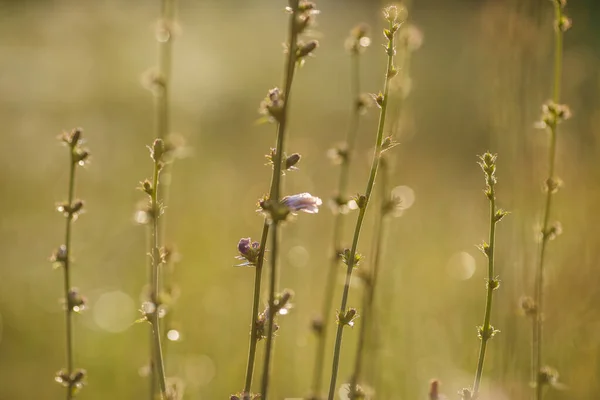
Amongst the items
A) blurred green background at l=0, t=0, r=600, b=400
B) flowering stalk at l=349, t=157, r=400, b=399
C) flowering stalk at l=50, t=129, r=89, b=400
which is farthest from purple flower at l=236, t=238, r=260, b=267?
blurred green background at l=0, t=0, r=600, b=400

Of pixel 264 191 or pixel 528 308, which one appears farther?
pixel 264 191

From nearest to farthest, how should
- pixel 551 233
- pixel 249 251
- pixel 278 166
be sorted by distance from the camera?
pixel 278 166
pixel 249 251
pixel 551 233

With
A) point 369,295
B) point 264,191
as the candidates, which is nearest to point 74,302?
point 369,295

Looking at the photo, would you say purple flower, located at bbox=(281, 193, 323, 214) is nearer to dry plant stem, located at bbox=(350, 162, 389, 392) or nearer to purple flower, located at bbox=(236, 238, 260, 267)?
purple flower, located at bbox=(236, 238, 260, 267)

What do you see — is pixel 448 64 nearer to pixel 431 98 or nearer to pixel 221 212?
pixel 431 98

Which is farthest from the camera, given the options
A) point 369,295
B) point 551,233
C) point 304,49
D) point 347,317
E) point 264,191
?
point 264,191

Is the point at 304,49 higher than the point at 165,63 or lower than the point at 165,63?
lower

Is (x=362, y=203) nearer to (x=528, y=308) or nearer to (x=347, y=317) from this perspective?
(x=347, y=317)

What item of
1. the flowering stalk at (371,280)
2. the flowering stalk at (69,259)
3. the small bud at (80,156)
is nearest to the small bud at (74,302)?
the flowering stalk at (69,259)

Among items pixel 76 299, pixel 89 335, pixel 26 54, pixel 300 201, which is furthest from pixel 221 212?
pixel 26 54
